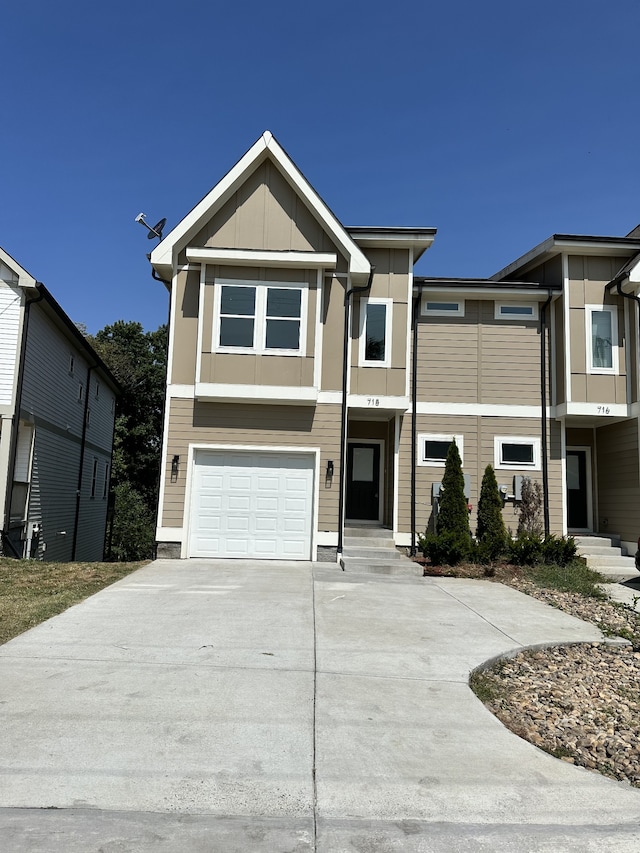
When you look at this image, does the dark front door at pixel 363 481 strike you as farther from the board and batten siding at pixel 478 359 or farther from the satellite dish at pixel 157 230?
Result: the satellite dish at pixel 157 230

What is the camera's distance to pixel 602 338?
556 inches

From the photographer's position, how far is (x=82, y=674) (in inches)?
200

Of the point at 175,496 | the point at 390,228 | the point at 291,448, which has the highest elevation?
the point at 390,228

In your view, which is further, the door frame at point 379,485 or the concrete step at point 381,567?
the door frame at point 379,485

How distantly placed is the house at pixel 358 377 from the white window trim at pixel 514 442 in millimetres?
51

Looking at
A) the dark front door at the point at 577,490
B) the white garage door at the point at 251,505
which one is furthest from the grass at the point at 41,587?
the dark front door at the point at 577,490

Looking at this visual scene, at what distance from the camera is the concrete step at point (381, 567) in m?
11.3

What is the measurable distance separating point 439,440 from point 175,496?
5961 millimetres

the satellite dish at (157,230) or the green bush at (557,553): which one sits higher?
the satellite dish at (157,230)

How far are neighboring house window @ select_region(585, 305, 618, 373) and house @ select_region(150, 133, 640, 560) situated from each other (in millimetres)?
32

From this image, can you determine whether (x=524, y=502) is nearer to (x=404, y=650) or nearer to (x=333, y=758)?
(x=404, y=650)

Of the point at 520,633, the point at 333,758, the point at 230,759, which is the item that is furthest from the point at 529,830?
the point at 520,633

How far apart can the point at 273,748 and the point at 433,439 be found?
10.9m

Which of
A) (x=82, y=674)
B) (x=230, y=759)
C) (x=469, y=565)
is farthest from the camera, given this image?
(x=469, y=565)
